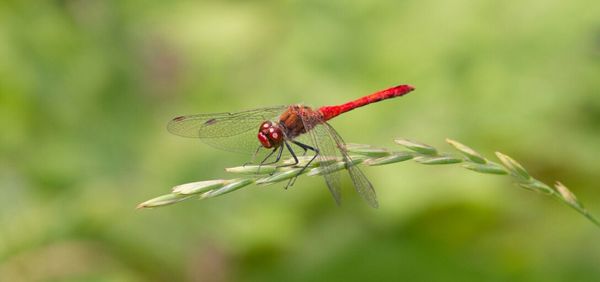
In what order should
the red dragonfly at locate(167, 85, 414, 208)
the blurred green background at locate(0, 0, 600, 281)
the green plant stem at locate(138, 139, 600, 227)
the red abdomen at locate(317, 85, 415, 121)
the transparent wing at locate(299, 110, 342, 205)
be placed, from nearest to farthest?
1. the green plant stem at locate(138, 139, 600, 227)
2. the transparent wing at locate(299, 110, 342, 205)
3. the red dragonfly at locate(167, 85, 414, 208)
4. the red abdomen at locate(317, 85, 415, 121)
5. the blurred green background at locate(0, 0, 600, 281)

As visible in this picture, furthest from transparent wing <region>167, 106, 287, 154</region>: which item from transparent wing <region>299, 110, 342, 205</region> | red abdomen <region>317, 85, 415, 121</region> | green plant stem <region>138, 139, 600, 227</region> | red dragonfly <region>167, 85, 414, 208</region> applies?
green plant stem <region>138, 139, 600, 227</region>

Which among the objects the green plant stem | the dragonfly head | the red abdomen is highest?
the red abdomen

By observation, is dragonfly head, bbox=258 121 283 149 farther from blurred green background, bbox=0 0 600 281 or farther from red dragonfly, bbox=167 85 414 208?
blurred green background, bbox=0 0 600 281

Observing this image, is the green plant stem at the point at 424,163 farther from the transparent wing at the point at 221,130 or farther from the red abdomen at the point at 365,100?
the red abdomen at the point at 365,100

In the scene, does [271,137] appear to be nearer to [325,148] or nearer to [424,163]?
[325,148]

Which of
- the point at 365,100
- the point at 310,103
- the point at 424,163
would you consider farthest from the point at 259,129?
the point at 310,103

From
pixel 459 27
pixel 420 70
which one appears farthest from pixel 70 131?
pixel 459 27
